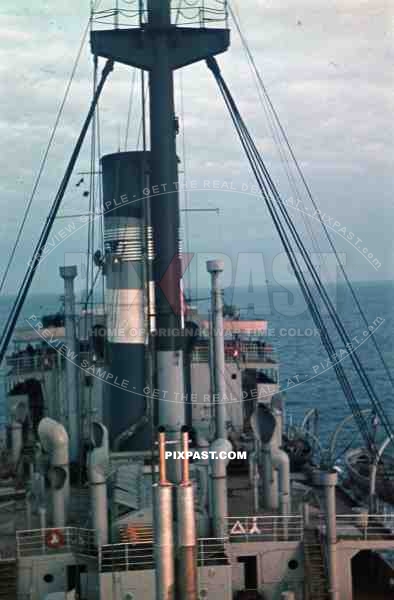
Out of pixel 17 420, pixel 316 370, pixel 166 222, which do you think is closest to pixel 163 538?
pixel 166 222

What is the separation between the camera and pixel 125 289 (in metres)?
13.8

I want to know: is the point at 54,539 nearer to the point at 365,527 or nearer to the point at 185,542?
the point at 185,542

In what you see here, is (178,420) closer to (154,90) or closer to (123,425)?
(123,425)

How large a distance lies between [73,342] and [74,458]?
2146mm

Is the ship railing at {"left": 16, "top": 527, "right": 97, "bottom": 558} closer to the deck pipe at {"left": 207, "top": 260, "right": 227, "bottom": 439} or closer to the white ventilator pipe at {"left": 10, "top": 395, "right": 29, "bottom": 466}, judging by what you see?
the deck pipe at {"left": 207, "top": 260, "right": 227, "bottom": 439}

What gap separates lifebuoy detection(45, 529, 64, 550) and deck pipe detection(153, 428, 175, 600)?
3.55 meters

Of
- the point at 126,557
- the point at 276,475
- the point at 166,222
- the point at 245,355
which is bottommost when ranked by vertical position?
the point at 126,557

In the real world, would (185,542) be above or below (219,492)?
below

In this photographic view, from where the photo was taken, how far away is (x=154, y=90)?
12.2m

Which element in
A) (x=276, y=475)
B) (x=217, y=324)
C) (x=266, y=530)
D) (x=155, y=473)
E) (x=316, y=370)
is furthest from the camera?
(x=316, y=370)

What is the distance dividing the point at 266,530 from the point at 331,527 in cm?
129

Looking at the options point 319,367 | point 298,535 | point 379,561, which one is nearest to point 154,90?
point 298,535

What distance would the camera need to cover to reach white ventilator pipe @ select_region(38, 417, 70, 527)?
38.2ft

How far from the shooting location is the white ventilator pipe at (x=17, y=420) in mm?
15289
